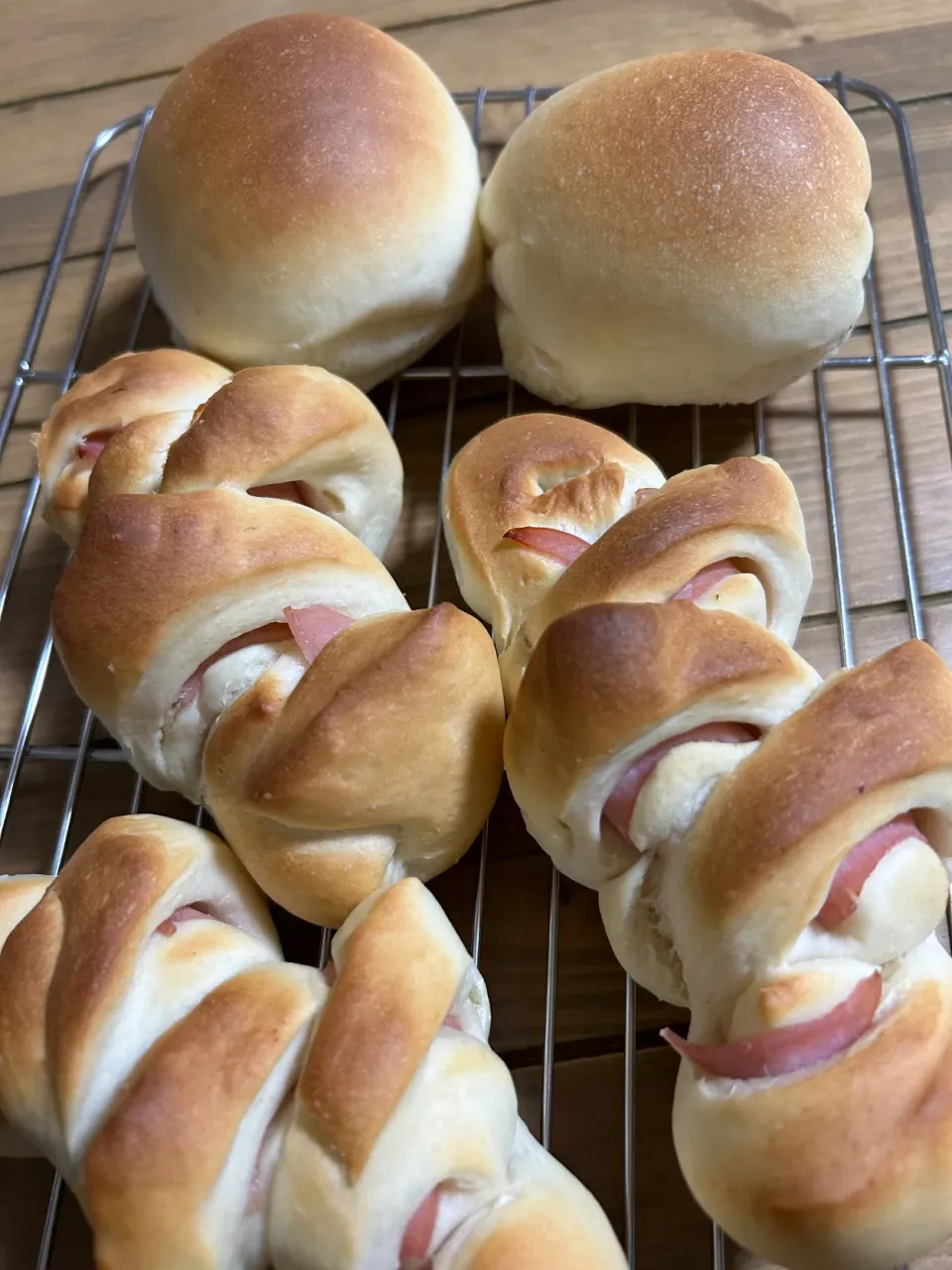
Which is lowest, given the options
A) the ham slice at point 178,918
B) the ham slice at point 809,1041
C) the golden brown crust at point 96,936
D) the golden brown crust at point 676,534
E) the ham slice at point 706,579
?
the ham slice at point 809,1041

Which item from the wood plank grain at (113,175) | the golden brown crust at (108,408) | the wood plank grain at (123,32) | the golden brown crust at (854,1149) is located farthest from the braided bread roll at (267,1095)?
the wood plank grain at (123,32)

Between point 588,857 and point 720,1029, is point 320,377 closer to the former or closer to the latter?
point 588,857

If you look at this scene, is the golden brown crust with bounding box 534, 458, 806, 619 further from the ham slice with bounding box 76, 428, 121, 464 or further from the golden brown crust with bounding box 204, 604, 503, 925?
the ham slice with bounding box 76, 428, 121, 464

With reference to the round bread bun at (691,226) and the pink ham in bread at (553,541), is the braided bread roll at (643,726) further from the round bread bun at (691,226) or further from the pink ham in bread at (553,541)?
the round bread bun at (691,226)

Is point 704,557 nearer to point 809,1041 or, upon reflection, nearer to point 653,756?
point 653,756

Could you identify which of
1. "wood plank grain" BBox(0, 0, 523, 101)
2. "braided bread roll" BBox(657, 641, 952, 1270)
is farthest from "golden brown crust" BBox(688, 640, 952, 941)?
"wood plank grain" BBox(0, 0, 523, 101)

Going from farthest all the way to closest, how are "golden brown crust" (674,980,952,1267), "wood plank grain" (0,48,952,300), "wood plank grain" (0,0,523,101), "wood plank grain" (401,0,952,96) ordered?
"wood plank grain" (0,0,523,101), "wood plank grain" (401,0,952,96), "wood plank grain" (0,48,952,300), "golden brown crust" (674,980,952,1267)
